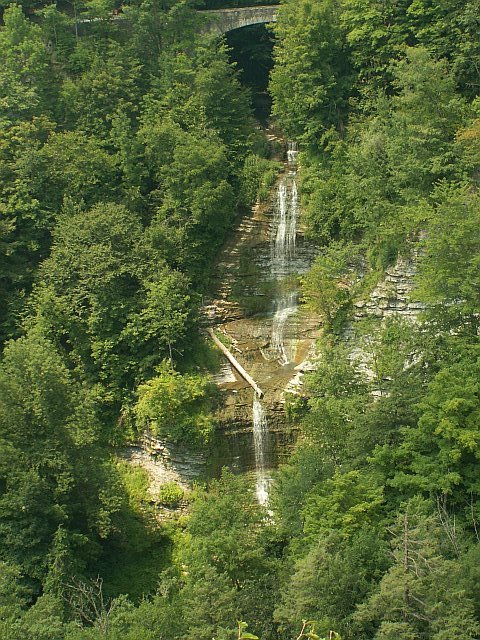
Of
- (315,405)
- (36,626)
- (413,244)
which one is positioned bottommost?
(36,626)

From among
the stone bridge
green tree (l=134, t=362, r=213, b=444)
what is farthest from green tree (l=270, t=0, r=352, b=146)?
green tree (l=134, t=362, r=213, b=444)

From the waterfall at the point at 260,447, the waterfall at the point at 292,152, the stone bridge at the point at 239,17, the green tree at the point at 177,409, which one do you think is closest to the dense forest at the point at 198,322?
the green tree at the point at 177,409

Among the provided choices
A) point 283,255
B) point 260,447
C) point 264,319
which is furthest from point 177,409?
point 283,255

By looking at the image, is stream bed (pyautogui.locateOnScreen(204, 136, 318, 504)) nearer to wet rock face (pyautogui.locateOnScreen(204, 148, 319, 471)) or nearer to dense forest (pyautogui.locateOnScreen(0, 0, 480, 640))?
wet rock face (pyautogui.locateOnScreen(204, 148, 319, 471))

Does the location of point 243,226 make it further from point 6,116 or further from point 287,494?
point 287,494

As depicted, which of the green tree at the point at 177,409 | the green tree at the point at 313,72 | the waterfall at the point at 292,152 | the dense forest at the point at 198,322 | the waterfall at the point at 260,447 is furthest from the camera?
the waterfall at the point at 292,152

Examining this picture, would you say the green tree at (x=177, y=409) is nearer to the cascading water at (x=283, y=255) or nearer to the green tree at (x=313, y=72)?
the cascading water at (x=283, y=255)

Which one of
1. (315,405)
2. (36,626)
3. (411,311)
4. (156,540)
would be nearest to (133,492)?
(156,540)
